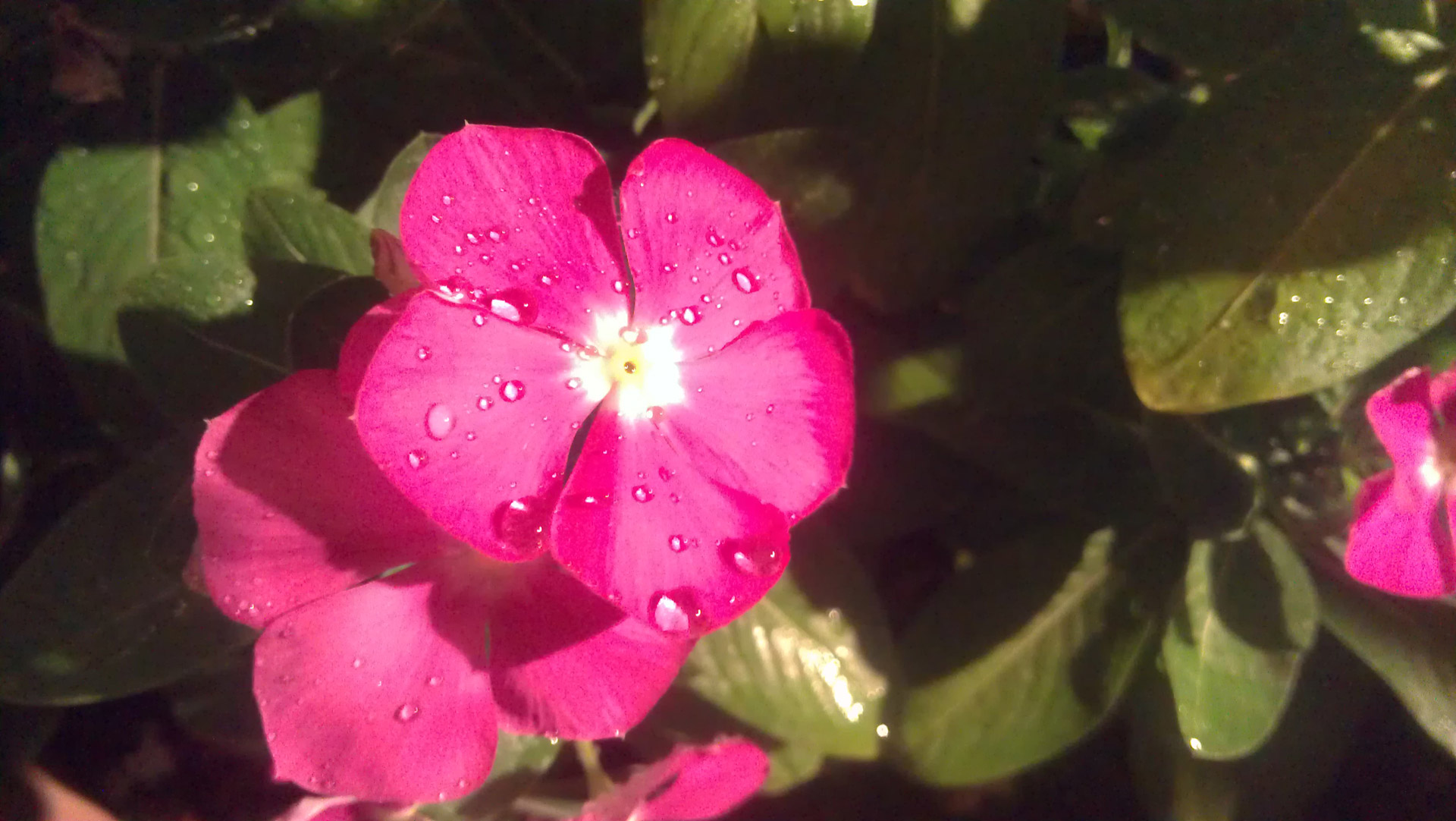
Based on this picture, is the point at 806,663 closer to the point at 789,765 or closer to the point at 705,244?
the point at 789,765

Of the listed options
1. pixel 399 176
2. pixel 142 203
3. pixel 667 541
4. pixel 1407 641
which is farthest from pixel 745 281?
pixel 1407 641

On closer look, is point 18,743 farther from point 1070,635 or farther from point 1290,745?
point 1290,745

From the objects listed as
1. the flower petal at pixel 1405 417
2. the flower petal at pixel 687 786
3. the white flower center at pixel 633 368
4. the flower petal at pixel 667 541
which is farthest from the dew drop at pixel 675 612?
the flower petal at pixel 1405 417

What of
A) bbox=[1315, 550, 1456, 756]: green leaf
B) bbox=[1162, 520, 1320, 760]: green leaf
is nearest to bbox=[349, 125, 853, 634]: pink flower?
bbox=[1162, 520, 1320, 760]: green leaf

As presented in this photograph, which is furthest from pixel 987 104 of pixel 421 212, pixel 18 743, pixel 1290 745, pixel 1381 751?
pixel 18 743

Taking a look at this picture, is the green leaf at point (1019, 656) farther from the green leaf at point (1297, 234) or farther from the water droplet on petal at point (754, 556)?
the water droplet on petal at point (754, 556)
